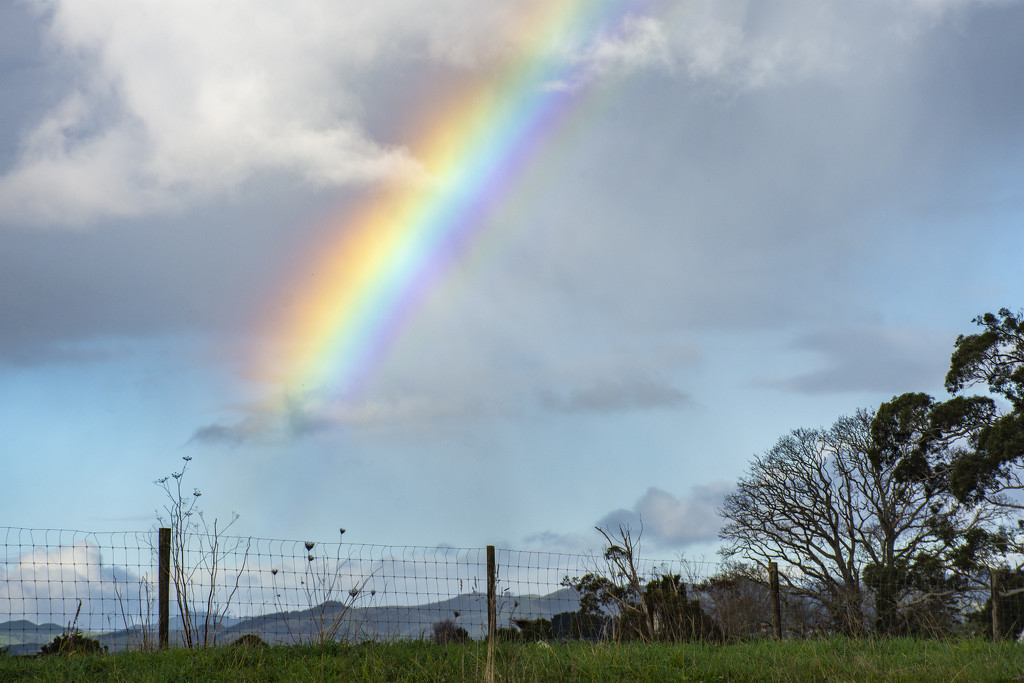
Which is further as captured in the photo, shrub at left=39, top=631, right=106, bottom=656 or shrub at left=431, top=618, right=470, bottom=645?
shrub at left=431, top=618, right=470, bottom=645

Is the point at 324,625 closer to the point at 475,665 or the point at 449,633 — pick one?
the point at 475,665

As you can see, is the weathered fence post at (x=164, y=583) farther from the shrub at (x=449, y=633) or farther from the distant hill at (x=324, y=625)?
the shrub at (x=449, y=633)

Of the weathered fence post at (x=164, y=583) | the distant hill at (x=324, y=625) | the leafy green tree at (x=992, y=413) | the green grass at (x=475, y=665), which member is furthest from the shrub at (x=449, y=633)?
the leafy green tree at (x=992, y=413)

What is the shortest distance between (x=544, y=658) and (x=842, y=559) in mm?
21152

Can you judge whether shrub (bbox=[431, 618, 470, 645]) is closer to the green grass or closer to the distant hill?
the distant hill

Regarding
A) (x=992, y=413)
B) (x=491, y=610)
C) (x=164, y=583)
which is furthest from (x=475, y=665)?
(x=992, y=413)

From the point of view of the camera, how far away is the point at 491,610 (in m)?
7.77

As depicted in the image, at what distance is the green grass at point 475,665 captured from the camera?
6301 mm

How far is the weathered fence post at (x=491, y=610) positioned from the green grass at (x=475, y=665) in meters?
0.17

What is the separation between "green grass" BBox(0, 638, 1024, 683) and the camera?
20.7 ft

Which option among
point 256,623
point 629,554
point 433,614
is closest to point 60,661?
point 256,623

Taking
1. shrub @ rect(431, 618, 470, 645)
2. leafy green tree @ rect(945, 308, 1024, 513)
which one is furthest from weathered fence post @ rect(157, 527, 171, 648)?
leafy green tree @ rect(945, 308, 1024, 513)

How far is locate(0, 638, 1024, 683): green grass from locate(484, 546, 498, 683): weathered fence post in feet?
0.55

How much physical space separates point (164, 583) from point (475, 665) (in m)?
3.51
